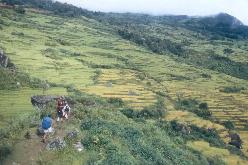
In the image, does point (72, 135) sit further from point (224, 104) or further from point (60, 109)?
point (224, 104)

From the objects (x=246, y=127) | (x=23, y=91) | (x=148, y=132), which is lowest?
(x=246, y=127)

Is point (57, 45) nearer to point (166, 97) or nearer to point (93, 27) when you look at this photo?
point (166, 97)

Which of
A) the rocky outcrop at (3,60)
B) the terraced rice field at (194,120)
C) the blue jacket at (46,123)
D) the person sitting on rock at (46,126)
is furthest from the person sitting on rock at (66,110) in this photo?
the rocky outcrop at (3,60)

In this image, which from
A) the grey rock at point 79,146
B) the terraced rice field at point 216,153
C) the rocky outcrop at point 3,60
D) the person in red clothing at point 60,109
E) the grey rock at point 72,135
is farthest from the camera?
the rocky outcrop at point 3,60

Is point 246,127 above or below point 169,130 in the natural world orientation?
below

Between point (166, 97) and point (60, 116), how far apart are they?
47052 millimetres

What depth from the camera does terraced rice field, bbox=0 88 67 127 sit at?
47.2 meters

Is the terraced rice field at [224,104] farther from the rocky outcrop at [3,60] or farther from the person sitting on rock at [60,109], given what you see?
the person sitting on rock at [60,109]

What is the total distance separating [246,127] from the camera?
67500 mm

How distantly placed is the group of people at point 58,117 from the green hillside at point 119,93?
537 mm

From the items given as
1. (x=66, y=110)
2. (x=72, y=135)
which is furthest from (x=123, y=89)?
(x=72, y=135)

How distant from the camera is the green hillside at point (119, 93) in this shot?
29.3 metres

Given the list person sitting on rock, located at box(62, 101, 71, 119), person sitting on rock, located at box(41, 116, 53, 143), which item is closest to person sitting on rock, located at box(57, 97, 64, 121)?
person sitting on rock, located at box(62, 101, 71, 119)

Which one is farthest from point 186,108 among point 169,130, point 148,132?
point 148,132
